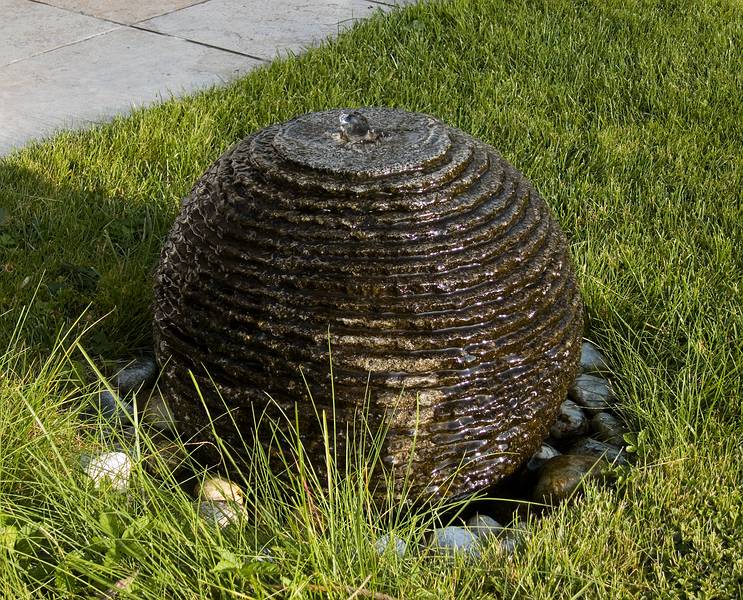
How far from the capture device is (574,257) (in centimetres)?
399

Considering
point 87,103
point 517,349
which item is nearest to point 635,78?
point 87,103

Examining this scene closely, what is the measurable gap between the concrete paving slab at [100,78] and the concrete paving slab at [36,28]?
15 centimetres

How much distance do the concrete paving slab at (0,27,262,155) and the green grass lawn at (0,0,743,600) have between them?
0.43 m

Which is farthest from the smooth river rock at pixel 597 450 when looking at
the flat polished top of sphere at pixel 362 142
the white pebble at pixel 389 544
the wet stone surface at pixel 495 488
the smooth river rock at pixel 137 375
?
the smooth river rock at pixel 137 375

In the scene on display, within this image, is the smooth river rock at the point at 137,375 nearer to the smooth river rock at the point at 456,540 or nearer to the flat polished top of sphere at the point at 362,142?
the flat polished top of sphere at the point at 362,142

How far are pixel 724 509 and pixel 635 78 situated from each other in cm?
373

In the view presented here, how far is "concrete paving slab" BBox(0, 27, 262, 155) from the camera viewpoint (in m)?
5.52

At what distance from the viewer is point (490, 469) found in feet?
9.02

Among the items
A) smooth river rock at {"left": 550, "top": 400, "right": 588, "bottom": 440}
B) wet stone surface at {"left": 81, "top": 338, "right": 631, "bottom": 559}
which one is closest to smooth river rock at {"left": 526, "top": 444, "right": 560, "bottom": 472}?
wet stone surface at {"left": 81, "top": 338, "right": 631, "bottom": 559}

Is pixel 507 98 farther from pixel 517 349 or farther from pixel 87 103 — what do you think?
pixel 517 349

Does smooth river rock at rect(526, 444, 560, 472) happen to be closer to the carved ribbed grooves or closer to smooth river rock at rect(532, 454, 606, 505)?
smooth river rock at rect(532, 454, 606, 505)

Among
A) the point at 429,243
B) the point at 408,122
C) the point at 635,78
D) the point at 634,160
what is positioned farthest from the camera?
the point at 635,78

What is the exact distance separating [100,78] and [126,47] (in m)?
0.64

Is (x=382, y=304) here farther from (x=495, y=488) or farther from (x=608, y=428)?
(x=608, y=428)
